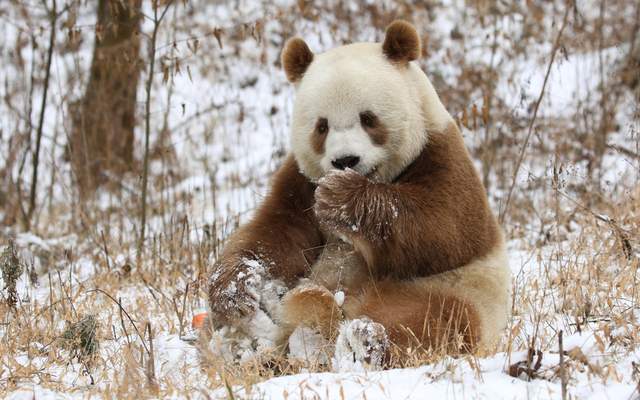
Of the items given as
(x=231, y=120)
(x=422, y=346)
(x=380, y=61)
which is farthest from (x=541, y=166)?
(x=422, y=346)

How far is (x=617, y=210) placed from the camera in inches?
245

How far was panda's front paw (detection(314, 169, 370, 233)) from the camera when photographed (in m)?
3.65

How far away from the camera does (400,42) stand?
4125 millimetres

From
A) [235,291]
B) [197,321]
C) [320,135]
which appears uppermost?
[320,135]

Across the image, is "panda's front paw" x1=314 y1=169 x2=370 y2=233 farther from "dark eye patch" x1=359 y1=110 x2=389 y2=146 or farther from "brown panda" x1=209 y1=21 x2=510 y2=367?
"dark eye patch" x1=359 y1=110 x2=389 y2=146

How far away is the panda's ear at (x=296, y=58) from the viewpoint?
14.0 ft

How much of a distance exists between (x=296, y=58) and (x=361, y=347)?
5.68 feet

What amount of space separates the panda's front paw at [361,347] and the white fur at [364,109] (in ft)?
2.84

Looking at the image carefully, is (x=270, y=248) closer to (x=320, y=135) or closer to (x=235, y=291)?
(x=235, y=291)

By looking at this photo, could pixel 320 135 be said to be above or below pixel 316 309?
above

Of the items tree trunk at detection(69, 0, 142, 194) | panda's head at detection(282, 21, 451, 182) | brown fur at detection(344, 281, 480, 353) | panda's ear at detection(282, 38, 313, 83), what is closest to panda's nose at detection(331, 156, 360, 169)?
panda's head at detection(282, 21, 451, 182)

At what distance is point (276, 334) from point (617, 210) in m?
3.56

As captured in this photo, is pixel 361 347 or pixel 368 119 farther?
pixel 368 119

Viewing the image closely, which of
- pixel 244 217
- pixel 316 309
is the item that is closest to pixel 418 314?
pixel 316 309
